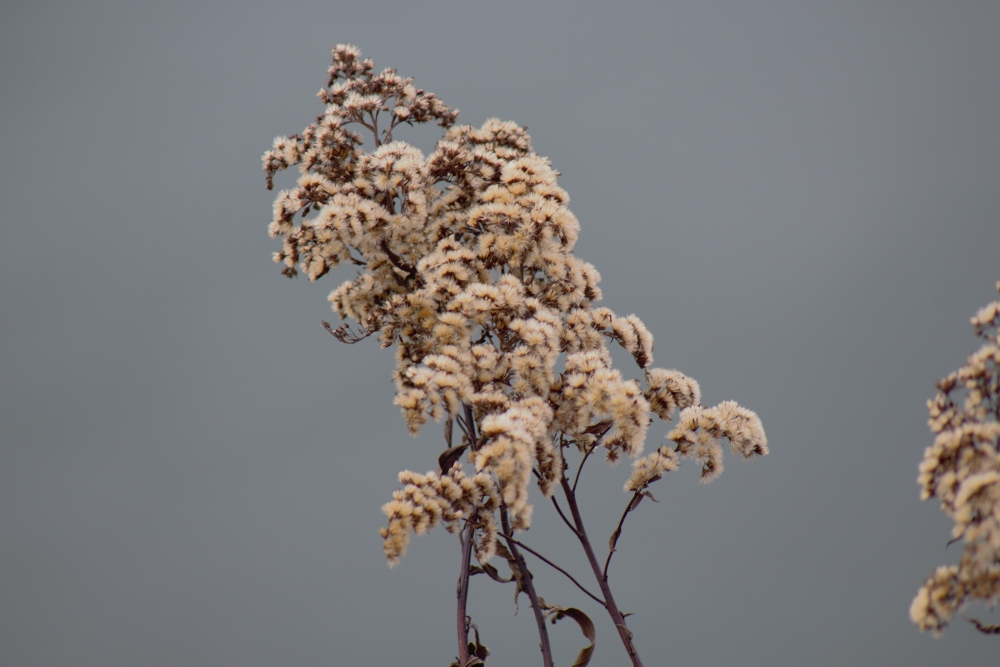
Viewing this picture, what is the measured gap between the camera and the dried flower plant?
351 centimetres

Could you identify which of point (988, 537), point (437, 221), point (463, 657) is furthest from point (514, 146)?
point (988, 537)

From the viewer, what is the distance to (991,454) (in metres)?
2.75

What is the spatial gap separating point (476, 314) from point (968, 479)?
1.72 m

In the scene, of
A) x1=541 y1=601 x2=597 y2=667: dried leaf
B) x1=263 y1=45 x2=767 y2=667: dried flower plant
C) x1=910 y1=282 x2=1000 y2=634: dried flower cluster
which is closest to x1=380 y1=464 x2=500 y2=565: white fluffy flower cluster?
x1=263 y1=45 x2=767 y2=667: dried flower plant

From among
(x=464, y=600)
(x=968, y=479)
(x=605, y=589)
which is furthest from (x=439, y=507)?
(x=968, y=479)

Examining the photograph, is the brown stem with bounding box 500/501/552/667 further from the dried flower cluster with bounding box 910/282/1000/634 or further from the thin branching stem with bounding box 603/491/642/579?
the dried flower cluster with bounding box 910/282/1000/634

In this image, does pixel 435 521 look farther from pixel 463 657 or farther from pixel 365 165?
pixel 365 165

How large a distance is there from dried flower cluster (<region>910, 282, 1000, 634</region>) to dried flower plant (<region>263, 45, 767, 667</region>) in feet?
3.27

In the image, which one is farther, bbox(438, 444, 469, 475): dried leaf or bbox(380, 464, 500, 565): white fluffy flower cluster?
bbox(438, 444, 469, 475): dried leaf

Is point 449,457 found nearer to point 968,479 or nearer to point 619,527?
point 619,527

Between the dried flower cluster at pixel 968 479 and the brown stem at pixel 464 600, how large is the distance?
5.57 ft

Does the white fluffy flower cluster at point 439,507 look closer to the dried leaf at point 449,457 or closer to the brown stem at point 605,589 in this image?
the dried leaf at point 449,457

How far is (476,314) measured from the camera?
11.8 ft

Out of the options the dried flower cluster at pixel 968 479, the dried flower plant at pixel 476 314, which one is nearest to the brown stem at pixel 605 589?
the dried flower plant at pixel 476 314
